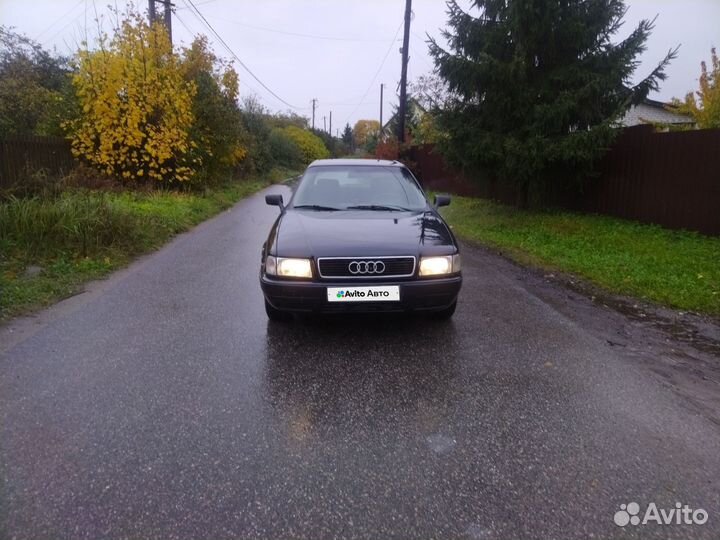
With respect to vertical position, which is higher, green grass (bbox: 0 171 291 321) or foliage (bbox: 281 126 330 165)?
foliage (bbox: 281 126 330 165)

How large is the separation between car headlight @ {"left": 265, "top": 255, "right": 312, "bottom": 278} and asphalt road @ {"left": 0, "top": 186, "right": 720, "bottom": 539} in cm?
65

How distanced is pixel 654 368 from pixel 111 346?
4.41 m

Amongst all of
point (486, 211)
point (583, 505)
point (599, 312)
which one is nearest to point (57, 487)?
point (583, 505)

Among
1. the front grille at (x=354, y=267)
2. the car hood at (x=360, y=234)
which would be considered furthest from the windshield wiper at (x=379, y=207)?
the front grille at (x=354, y=267)

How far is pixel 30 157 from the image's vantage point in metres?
11.9

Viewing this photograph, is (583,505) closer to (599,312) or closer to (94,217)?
(599,312)

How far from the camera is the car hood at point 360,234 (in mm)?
4016

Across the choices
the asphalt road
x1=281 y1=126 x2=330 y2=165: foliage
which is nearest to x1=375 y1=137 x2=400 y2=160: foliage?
the asphalt road

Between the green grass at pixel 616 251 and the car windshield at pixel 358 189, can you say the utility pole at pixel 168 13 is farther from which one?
the car windshield at pixel 358 189

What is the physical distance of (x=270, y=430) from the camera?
290cm

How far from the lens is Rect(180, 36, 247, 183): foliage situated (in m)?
17.6

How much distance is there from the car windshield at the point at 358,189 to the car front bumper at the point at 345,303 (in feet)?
4.27

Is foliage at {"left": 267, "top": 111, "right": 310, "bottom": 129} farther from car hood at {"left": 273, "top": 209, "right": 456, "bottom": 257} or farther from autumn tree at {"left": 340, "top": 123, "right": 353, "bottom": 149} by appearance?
car hood at {"left": 273, "top": 209, "right": 456, "bottom": 257}

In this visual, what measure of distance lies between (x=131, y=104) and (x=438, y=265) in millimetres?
12565
